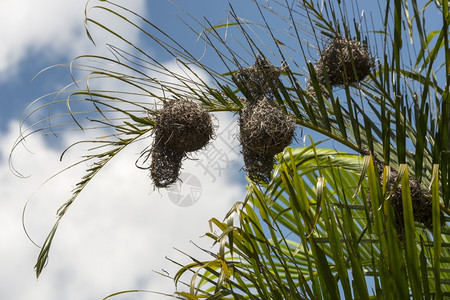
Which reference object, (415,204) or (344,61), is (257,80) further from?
(415,204)

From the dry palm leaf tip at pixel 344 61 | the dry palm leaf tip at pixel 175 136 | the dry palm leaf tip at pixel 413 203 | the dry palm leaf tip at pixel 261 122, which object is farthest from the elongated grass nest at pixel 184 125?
the dry palm leaf tip at pixel 413 203

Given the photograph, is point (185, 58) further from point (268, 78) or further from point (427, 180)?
point (427, 180)

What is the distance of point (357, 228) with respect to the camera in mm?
3443

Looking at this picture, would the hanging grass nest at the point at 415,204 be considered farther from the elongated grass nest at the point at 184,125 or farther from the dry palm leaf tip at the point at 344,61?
the elongated grass nest at the point at 184,125

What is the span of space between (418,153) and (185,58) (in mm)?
876

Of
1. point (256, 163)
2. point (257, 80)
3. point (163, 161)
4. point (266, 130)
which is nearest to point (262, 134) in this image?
point (266, 130)

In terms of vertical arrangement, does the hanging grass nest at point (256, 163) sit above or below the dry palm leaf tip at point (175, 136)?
below

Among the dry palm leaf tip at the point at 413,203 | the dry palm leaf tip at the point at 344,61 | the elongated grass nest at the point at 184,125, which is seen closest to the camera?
the dry palm leaf tip at the point at 413,203

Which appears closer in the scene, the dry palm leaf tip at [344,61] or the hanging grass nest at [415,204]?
the hanging grass nest at [415,204]

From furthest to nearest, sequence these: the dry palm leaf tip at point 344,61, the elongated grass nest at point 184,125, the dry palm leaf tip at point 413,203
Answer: the dry palm leaf tip at point 344,61 < the elongated grass nest at point 184,125 < the dry palm leaf tip at point 413,203

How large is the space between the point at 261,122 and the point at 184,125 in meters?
0.27

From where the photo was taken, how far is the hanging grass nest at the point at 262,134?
7.17 ft

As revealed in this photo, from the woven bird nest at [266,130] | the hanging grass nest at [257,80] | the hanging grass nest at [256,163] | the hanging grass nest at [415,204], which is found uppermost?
the hanging grass nest at [257,80]

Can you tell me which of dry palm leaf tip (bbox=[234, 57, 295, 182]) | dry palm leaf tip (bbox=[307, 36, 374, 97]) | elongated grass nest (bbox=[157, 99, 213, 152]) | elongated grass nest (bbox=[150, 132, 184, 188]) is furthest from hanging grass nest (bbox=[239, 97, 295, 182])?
dry palm leaf tip (bbox=[307, 36, 374, 97])
